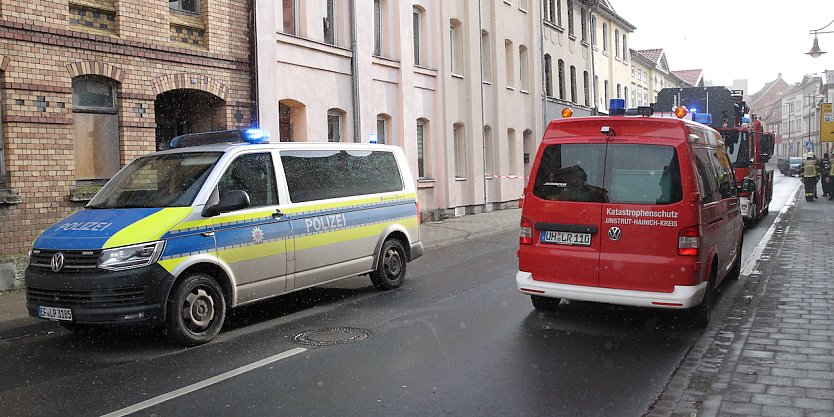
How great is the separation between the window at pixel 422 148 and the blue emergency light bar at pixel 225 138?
13.6 m

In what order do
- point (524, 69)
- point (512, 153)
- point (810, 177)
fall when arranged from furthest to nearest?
point (524, 69) < point (512, 153) < point (810, 177)

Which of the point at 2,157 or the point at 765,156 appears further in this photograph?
the point at 765,156

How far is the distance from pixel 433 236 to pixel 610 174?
10.5m

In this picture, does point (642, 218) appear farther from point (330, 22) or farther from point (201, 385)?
point (330, 22)

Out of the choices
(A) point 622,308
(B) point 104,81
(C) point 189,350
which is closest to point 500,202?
(B) point 104,81

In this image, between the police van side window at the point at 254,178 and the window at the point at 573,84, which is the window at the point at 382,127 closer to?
the police van side window at the point at 254,178

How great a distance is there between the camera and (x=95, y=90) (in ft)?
40.6

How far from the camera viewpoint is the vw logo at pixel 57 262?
22.1ft

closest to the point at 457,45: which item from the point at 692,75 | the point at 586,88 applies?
the point at 586,88

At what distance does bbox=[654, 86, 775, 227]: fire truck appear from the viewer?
16.4 meters

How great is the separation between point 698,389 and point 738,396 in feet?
1.02

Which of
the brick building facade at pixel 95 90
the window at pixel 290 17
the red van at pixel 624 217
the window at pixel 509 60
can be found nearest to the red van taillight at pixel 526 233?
the red van at pixel 624 217

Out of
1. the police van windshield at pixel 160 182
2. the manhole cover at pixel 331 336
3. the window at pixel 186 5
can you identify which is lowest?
the manhole cover at pixel 331 336

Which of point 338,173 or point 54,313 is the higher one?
point 338,173
